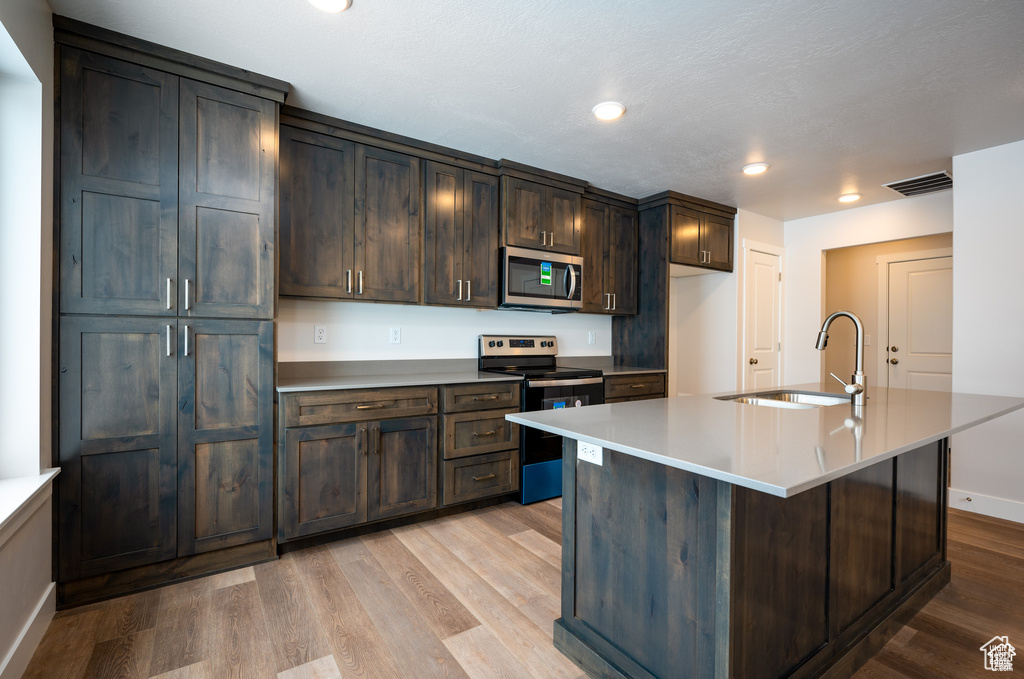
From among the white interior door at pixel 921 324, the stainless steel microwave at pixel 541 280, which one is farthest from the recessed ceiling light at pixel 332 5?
the white interior door at pixel 921 324

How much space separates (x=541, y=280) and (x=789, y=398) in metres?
1.80

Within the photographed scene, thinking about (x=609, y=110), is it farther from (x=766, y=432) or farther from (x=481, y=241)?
(x=766, y=432)

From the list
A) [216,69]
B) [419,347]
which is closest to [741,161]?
[419,347]

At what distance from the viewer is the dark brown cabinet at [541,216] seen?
11.3ft

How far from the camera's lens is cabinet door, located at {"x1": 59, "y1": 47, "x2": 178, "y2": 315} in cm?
198

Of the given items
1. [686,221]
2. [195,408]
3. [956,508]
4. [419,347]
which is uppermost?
[686,221]

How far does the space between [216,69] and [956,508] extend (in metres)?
5.15

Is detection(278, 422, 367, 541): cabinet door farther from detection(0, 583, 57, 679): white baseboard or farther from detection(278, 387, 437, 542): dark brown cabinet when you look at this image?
detection(0, 583, 57, 679): white baseboard

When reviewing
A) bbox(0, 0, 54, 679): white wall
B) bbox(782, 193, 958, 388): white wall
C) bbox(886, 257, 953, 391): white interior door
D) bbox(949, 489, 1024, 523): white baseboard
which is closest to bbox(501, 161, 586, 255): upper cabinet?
bbox(0, 0, 54, 679): white wall

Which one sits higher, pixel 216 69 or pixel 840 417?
pixel 216 69

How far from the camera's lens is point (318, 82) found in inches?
93.4

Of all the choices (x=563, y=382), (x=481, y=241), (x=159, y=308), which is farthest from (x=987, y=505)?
(x=159, y=308)

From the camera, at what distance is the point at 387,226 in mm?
2996

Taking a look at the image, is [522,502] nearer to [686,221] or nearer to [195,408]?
[195,408]
